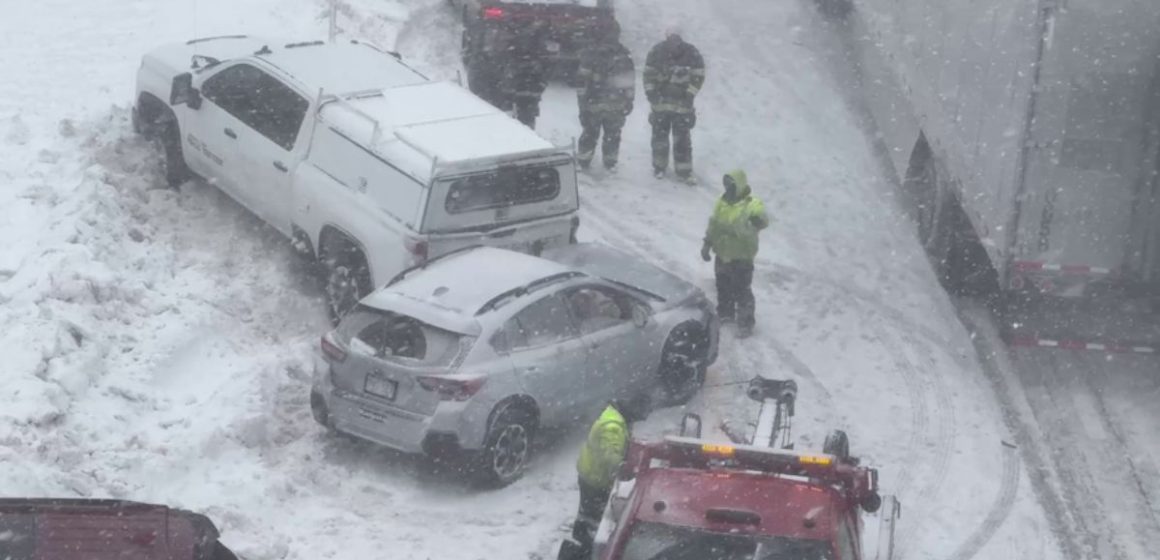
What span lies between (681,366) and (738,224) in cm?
185

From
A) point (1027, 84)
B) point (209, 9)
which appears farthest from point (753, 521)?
point (209, 9)

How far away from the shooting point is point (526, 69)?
18875 millimetres

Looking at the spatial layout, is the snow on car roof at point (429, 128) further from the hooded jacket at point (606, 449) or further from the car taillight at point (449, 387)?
the hooded jacket at point (606, 449)

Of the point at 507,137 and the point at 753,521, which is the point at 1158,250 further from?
the point at 753,521

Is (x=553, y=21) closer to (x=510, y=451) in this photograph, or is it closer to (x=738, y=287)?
(x=738, y=287)

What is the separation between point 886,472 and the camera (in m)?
12.7

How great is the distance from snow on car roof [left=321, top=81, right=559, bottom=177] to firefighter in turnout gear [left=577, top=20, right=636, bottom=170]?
3211mm

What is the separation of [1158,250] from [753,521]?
6176 mm

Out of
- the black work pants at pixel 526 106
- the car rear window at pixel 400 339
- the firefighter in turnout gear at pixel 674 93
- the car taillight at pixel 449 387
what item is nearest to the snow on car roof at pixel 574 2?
the black work pants at pixel 526 106

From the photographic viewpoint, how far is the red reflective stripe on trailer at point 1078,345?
13453 millimetres

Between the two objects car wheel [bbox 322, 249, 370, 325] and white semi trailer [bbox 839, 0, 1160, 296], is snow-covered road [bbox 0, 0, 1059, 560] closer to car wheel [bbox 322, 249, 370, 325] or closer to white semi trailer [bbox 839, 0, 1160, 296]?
car wheel [bbox 322, 249, 370, 325]

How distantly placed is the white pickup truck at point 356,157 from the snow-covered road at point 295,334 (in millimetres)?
551

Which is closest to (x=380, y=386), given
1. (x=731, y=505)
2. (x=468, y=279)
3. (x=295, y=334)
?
(x=468, y=279)

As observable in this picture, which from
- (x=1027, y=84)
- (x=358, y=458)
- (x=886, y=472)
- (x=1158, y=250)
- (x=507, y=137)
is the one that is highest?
(x=1027, y=84)
